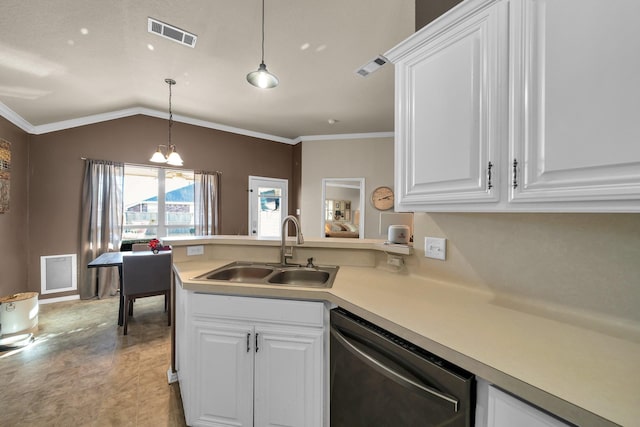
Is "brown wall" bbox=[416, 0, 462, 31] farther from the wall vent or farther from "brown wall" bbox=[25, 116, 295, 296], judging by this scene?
the wall vent

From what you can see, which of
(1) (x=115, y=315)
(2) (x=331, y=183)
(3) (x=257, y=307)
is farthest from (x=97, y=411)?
(2) (x=331, y=183)

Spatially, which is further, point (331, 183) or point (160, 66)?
point (331, 183)

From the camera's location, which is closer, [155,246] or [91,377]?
[91,377]

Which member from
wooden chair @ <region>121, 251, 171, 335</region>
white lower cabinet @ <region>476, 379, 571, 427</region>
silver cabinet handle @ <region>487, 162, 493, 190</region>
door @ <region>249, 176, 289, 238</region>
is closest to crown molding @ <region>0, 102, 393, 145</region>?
door @ <region>249, 176, 289, 238</region>

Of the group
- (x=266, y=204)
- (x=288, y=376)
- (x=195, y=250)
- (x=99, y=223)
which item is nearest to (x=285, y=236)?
(x=195, y=250)

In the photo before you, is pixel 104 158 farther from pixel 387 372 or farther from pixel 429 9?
pixel 387 372

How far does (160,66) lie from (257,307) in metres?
3.10

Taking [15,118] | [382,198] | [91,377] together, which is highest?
[15,118]

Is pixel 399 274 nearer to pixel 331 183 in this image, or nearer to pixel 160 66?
pixel 160 66

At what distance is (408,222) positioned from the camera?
4.02 metres

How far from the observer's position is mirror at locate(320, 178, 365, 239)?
5.49m

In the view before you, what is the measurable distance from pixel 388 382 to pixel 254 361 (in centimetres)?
75

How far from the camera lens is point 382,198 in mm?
5227

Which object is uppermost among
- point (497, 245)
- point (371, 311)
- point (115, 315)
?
point (497, 245)
